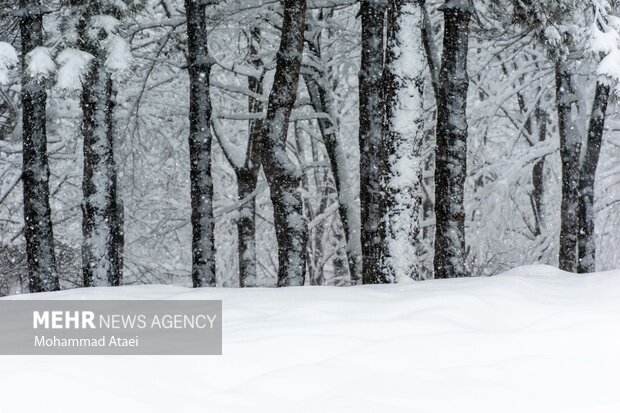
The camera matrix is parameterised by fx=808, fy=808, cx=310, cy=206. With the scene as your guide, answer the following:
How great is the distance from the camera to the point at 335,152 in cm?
1512

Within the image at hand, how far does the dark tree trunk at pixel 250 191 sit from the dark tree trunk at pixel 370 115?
4.06 metres

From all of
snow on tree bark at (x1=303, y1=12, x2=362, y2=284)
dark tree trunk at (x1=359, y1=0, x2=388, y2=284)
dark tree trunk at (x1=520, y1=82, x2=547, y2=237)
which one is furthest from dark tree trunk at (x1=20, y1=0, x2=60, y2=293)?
dark tree trunk at (x1=520, y1=82, x2=547, y2=237)

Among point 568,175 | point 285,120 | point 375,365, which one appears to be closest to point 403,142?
point 285,120

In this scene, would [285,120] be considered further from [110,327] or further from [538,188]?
[538,188]

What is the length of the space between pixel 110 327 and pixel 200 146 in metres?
5.11

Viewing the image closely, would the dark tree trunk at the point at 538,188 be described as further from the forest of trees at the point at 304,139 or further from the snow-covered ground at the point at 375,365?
the snow-covered ground at the point at 375,365

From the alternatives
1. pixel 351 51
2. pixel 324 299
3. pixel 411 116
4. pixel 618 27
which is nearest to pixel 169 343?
pixel 324 299

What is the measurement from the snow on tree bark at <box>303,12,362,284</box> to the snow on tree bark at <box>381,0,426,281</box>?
518 centimetres

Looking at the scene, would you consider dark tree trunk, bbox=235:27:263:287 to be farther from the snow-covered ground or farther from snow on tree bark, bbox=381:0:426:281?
the snow-covered ground

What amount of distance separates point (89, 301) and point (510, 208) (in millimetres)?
12377

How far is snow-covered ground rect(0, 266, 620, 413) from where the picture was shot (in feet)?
14.2

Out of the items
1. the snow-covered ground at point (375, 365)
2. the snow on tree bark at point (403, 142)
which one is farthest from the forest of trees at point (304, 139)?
the snow-covered ground at point (375, 365)

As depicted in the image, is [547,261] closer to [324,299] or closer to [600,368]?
[324,299]

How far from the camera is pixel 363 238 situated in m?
12.0
